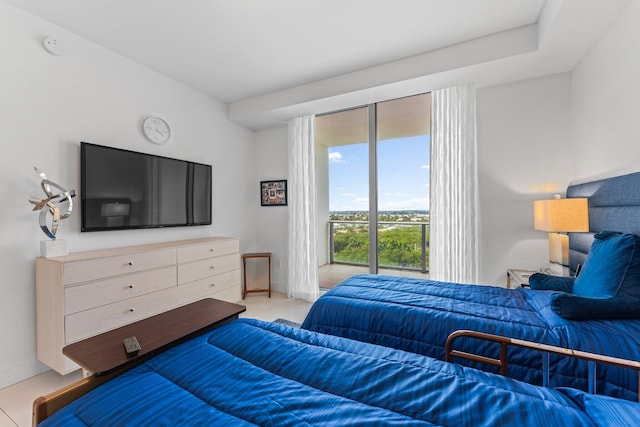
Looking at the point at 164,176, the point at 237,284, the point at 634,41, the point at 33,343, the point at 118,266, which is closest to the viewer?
the point at 634,41

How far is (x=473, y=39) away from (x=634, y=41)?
1131mm

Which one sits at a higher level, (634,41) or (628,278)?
(634,41)

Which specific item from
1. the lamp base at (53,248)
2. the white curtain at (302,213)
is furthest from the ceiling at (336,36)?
the lamp base at (53,248)

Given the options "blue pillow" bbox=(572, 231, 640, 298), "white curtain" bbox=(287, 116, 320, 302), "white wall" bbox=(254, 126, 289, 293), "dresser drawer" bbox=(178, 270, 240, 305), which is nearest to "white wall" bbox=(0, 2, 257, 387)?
"dresser drawer" bbox=(178, 270, 240, 305)

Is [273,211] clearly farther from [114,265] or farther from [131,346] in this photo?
[131,346]

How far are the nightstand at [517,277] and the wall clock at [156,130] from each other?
4.00 m

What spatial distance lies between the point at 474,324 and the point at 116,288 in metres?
2.75

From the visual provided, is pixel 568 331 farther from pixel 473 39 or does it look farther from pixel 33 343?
pixel 33 343

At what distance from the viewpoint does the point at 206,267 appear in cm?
324

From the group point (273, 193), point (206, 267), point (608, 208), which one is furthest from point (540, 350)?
point (273, 193)

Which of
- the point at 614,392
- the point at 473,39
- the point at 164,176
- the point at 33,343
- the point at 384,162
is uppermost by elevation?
the point at 473,39

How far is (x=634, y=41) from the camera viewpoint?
184 centimetres

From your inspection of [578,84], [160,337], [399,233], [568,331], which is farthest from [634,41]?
[160,337]

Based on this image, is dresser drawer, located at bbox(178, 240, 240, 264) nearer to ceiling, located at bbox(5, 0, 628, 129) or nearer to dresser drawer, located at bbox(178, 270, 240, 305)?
dresser drawer, located at bbox(178, 270, 240, 305)
